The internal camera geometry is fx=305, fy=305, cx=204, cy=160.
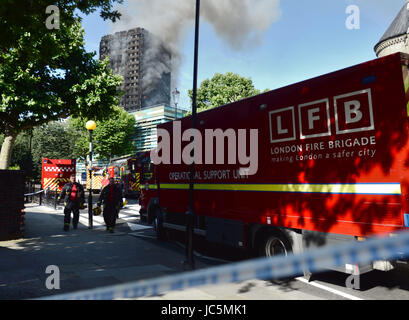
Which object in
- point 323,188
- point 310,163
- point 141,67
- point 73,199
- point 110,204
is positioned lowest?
point 110,204

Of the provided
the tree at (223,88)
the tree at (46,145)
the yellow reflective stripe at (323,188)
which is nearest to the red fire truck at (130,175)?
the tree at (223,88)

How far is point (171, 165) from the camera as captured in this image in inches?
382

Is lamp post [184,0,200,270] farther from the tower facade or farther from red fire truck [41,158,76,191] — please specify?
the tower facade

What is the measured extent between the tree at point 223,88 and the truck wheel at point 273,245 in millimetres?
33742

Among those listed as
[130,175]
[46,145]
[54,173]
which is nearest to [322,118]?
[54,173]

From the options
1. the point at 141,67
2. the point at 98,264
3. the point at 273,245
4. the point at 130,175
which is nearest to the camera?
the point at 273,245

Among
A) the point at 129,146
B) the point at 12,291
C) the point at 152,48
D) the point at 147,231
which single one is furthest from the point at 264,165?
the point at 152,48

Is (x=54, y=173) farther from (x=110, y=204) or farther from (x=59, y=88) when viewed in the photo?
(x=110, y=204)

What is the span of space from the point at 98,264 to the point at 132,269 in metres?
0.95

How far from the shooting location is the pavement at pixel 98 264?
502cm

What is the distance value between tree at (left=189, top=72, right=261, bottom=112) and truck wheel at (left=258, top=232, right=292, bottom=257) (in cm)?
3374

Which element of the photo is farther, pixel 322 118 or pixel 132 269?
pixel 132 269

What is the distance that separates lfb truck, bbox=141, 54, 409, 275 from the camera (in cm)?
449

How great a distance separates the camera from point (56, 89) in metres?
17.5
